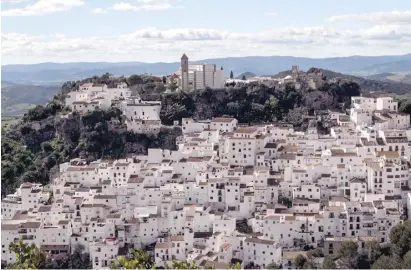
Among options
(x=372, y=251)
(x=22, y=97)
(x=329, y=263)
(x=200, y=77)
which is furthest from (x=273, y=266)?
(x=22, y=97)

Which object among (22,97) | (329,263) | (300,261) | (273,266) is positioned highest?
(22,97)

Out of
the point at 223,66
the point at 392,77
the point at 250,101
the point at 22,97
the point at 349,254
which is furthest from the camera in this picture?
the point at 392,77

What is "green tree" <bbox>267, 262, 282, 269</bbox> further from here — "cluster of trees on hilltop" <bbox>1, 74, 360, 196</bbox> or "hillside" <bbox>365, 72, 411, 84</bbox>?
"hillside" <bbox>365, 72, 411, 84</bbox>

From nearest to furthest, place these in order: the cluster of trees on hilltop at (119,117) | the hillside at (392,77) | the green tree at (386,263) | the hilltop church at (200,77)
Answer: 1. the green tree at (386,263)
2. the cluster of trees on hilltop at (119,117)
3. the hilltop church at (200,77)
4. the hillside at (392,77)

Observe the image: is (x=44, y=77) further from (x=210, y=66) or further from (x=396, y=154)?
(x=396, y=154)

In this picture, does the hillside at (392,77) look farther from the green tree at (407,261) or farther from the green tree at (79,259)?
the green tree at (407,261)

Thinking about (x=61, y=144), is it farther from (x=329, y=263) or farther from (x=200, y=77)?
(x=329, y=263)

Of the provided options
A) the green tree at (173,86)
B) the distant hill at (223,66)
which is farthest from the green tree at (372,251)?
the distant hill at (223,66)

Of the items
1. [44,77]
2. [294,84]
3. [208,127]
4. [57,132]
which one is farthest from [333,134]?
[44,77]
